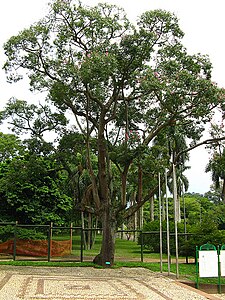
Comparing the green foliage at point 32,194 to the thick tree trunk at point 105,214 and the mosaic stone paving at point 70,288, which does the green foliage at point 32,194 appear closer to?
the thick tree trunk at point 105,214

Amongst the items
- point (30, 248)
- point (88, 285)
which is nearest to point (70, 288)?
point (88, 285)

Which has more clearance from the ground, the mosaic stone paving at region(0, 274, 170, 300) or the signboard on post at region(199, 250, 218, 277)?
the signboard on post at region(199, 250, 218, 277)

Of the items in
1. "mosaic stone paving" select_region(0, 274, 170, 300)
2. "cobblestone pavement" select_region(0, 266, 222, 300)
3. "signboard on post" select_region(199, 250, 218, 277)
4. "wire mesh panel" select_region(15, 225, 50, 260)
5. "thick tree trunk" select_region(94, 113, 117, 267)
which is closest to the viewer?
"mosaic stone paving" select_region(0, 274, 170, 300)

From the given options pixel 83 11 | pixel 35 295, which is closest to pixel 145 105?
pixel 83 11

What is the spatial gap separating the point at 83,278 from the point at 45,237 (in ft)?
26.5

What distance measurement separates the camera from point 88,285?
12102 millimetres

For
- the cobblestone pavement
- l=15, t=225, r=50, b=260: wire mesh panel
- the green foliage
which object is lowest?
the cobblestone pavement

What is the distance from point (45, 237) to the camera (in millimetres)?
21469

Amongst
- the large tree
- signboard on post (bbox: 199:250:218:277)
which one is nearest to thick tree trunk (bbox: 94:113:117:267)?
the large tree

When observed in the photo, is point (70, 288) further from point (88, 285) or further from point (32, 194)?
point (32, 194)

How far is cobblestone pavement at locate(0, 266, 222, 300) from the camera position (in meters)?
10.3

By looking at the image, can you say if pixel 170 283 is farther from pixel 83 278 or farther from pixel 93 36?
pixel 93 36

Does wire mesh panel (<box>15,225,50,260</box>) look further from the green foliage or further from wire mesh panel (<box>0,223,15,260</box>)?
the green foliage

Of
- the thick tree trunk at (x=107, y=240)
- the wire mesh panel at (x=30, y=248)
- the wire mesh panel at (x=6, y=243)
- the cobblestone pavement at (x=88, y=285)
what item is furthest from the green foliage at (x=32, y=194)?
the cobblestone pavement at (x=88, y=285)
